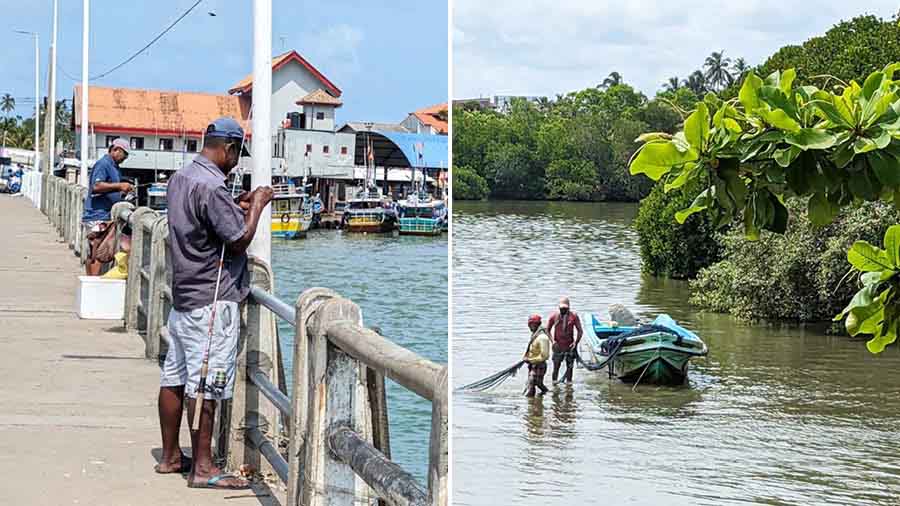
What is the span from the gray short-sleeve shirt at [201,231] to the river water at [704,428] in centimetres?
1395

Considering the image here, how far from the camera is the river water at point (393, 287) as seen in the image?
18.1 meters

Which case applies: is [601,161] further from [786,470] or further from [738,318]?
[786,470]

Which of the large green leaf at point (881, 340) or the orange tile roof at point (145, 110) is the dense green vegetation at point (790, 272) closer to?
the large green leaf at point (881, 340)

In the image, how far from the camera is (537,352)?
33.8 m

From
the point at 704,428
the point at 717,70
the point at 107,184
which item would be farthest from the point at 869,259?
the point at 717,70

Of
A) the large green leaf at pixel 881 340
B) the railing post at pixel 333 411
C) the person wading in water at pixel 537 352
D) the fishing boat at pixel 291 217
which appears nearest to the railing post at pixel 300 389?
the railing post at pixel 333 411

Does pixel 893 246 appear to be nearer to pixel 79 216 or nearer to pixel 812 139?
pixel 812 139

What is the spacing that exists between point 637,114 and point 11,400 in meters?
82.9

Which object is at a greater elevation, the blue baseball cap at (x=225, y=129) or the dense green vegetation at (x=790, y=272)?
the blue baseball cap at (x=225, y=129)

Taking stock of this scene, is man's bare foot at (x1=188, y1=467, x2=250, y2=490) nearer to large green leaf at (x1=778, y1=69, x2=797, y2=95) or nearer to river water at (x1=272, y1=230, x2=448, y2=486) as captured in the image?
large green leaf at (x1=778, y1=69, x2=797, y2=95)

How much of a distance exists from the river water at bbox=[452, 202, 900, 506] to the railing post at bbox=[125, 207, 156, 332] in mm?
8860

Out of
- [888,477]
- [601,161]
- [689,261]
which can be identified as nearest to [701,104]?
[888,477]

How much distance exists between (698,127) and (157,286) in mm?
6971

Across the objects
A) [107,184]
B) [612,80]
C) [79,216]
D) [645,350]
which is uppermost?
[612,80]
